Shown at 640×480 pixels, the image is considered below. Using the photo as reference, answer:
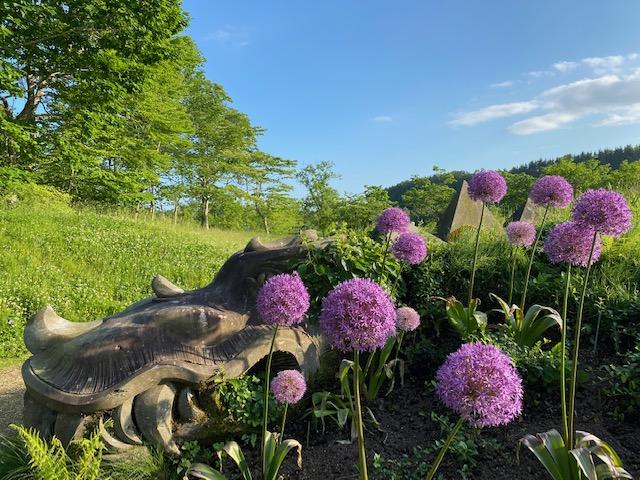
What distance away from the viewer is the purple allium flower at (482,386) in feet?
5.24

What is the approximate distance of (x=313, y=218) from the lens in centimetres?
3441

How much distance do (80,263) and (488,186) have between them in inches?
364

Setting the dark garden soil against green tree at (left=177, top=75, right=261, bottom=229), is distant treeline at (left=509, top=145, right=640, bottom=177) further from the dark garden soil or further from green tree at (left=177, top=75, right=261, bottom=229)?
the dark garden soil

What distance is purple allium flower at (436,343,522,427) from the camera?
1.60 meters

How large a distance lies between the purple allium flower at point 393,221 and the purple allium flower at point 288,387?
1436 millimetres

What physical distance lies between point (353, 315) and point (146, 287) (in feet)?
28.2

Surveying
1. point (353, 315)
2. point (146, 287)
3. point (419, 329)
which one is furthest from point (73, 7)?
point (353, 315)

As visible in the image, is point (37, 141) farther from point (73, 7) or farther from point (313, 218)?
point (313, 218)

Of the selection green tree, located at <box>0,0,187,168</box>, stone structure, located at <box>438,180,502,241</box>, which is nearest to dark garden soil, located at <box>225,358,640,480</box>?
stone structure, located at <box>438,180,502,241</box>

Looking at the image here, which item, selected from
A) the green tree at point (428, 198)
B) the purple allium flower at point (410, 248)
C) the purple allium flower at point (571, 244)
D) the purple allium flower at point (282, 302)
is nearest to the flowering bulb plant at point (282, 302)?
the purple allium flower at point (282, 302)

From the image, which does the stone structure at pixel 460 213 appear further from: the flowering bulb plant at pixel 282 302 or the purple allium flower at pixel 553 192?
the flowering bulb plant at pixel 282 302

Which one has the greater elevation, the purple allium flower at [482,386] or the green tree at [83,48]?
the green tree at [83,48]

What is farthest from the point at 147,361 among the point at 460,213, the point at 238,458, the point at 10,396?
the point at 460,213

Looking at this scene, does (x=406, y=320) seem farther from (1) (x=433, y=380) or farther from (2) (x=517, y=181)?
(2) (x=517, y=181)
